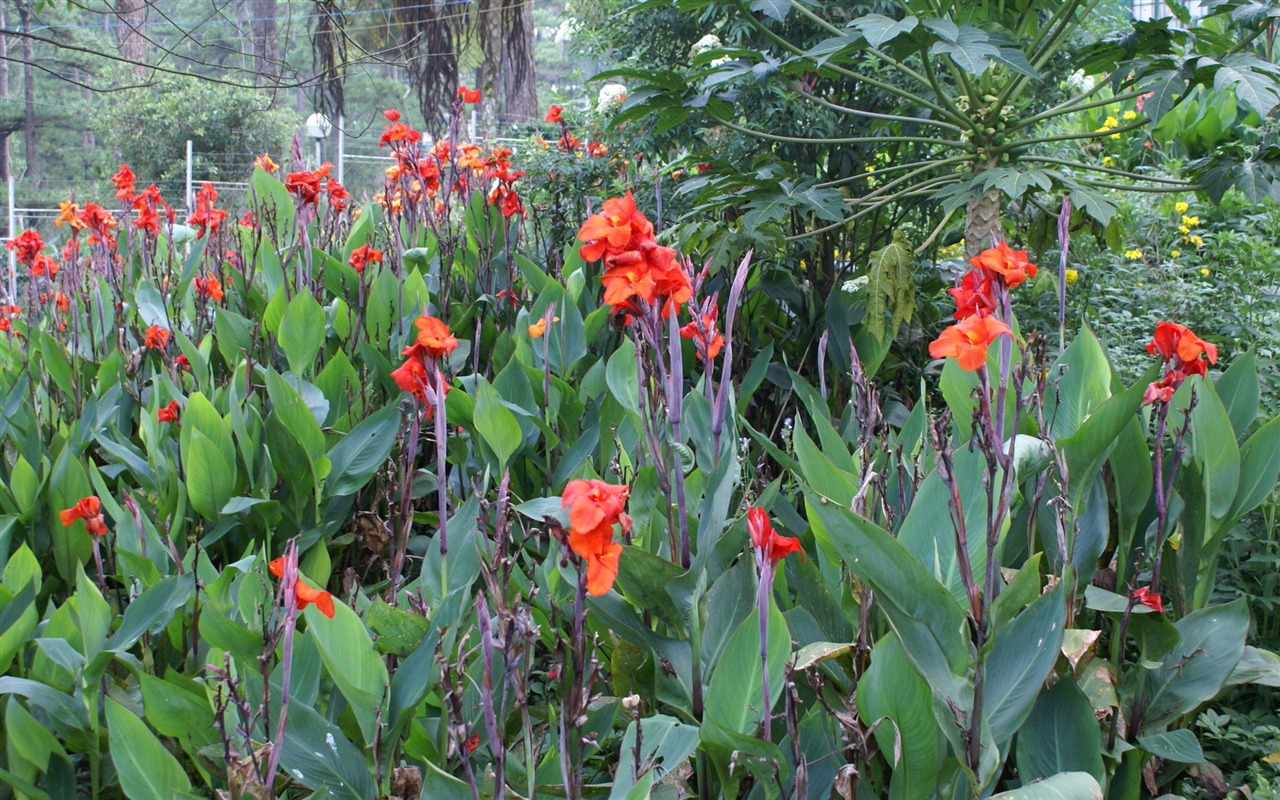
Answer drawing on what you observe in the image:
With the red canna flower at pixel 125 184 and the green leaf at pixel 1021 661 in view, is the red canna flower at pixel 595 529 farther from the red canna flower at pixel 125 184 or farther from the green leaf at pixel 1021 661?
the red canna flower at pixel 125 184

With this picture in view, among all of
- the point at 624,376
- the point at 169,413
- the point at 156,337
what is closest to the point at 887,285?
the point at 624,376

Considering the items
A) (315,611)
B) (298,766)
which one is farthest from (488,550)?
(298,766)

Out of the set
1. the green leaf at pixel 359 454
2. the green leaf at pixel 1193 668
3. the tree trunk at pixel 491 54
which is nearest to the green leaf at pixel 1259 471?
the green leaf at pixel 1193 668

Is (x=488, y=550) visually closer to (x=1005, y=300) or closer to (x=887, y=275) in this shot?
(x=1005, y=300)

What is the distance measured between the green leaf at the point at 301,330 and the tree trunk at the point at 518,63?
8314 mm

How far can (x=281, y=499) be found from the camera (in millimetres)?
2203

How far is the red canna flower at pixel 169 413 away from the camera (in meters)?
2.13

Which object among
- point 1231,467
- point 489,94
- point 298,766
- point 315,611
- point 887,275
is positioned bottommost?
point 298,766

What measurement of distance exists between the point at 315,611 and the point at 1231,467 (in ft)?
4.65

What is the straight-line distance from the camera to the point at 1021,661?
1290mm

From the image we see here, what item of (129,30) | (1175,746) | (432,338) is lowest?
(1175,746)

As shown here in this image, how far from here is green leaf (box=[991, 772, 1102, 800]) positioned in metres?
1.18

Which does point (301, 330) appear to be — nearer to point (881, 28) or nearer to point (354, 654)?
point (354, 654)

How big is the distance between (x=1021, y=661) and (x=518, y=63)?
441 inches
